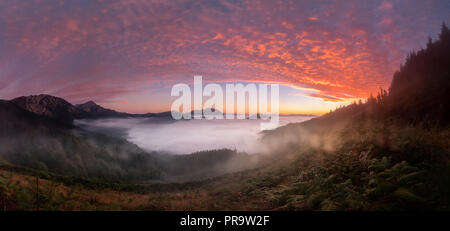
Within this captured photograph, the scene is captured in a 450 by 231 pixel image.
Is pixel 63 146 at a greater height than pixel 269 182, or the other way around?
pixel 269 182

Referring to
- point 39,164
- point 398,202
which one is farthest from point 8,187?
point 39,164

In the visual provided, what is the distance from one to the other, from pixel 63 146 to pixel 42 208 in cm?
18306

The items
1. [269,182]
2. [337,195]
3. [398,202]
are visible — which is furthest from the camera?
[269,182]

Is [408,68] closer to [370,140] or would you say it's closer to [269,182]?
[370,140]

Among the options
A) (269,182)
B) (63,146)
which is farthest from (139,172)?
(269,182)

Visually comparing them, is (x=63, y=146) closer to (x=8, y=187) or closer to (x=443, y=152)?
(x=8, y=187)

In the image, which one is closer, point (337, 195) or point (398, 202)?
point (398, 202)

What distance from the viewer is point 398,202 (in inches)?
186
